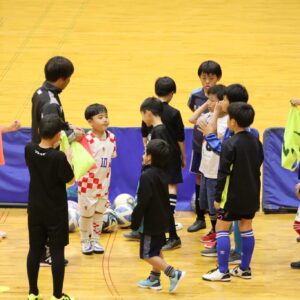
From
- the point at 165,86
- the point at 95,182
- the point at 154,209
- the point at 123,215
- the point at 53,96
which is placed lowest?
the point at 123,215

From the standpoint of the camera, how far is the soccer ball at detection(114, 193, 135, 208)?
349 inches

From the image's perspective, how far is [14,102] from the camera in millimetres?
12047

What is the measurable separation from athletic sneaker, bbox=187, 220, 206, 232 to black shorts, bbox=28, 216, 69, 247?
7.42 feet

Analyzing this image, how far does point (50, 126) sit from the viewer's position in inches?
258

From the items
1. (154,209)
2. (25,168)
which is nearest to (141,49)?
(25,168)

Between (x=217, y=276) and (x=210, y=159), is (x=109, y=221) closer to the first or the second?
(x=210, y=159)

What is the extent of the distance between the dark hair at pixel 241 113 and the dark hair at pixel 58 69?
1426mm

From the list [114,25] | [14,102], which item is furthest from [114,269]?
[114,25]

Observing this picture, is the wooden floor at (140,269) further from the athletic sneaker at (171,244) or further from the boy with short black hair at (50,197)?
the boy with short black hair at (50,197)

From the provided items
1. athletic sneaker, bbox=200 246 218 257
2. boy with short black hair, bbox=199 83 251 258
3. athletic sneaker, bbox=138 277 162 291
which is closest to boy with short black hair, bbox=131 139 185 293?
athletic sneaker, bbox=138 277 162 291

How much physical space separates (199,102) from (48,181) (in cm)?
248

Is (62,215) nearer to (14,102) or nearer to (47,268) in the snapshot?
(47,268)

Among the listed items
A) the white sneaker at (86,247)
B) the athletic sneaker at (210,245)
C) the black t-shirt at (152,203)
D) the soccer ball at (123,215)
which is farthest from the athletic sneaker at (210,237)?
the black t-shirt at (152,203)

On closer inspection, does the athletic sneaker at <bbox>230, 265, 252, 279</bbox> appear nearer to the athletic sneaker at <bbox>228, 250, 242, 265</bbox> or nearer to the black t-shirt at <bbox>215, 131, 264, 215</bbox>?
the athletic sneaker at <bbox>228, 250, 242, 265</bbox>
